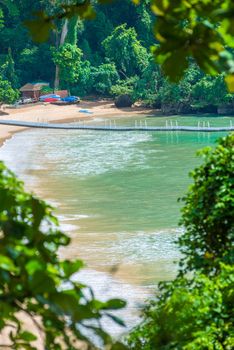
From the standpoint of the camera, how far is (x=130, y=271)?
1260 cm

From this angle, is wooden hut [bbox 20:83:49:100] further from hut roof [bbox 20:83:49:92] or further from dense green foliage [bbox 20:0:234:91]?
dense green foliage [bbox 20:0:234:91]

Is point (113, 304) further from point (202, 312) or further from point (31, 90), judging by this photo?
point (31, 90)

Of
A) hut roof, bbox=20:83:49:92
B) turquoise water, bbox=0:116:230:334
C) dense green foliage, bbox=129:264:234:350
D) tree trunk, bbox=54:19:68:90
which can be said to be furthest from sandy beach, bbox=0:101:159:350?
dense green foliage, bbox=129:264:234:350

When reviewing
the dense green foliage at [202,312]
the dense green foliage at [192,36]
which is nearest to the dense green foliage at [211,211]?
the dense green foliage at [202,312]

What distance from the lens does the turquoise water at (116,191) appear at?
12605 millimetres

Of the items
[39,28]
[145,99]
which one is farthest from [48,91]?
[39,28]

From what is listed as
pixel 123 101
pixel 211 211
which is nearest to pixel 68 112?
pixel 123 101

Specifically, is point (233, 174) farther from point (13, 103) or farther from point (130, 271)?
point (13, 103)

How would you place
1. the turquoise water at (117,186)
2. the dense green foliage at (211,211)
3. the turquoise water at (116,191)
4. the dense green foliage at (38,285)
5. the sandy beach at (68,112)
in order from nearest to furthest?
the dense green foliage at (38,285), the dense green foliage at (211,211), the turquoise water at (116,191), the turquoise water at (117,186), the sandy beach at (68,112)

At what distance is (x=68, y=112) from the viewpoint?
137ft

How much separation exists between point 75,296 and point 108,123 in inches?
1458

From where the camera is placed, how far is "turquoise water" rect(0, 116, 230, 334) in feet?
41.4

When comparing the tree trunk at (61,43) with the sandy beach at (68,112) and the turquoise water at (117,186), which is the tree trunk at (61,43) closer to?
the sandy beach at (68,112)

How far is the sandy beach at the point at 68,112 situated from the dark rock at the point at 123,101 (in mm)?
323
